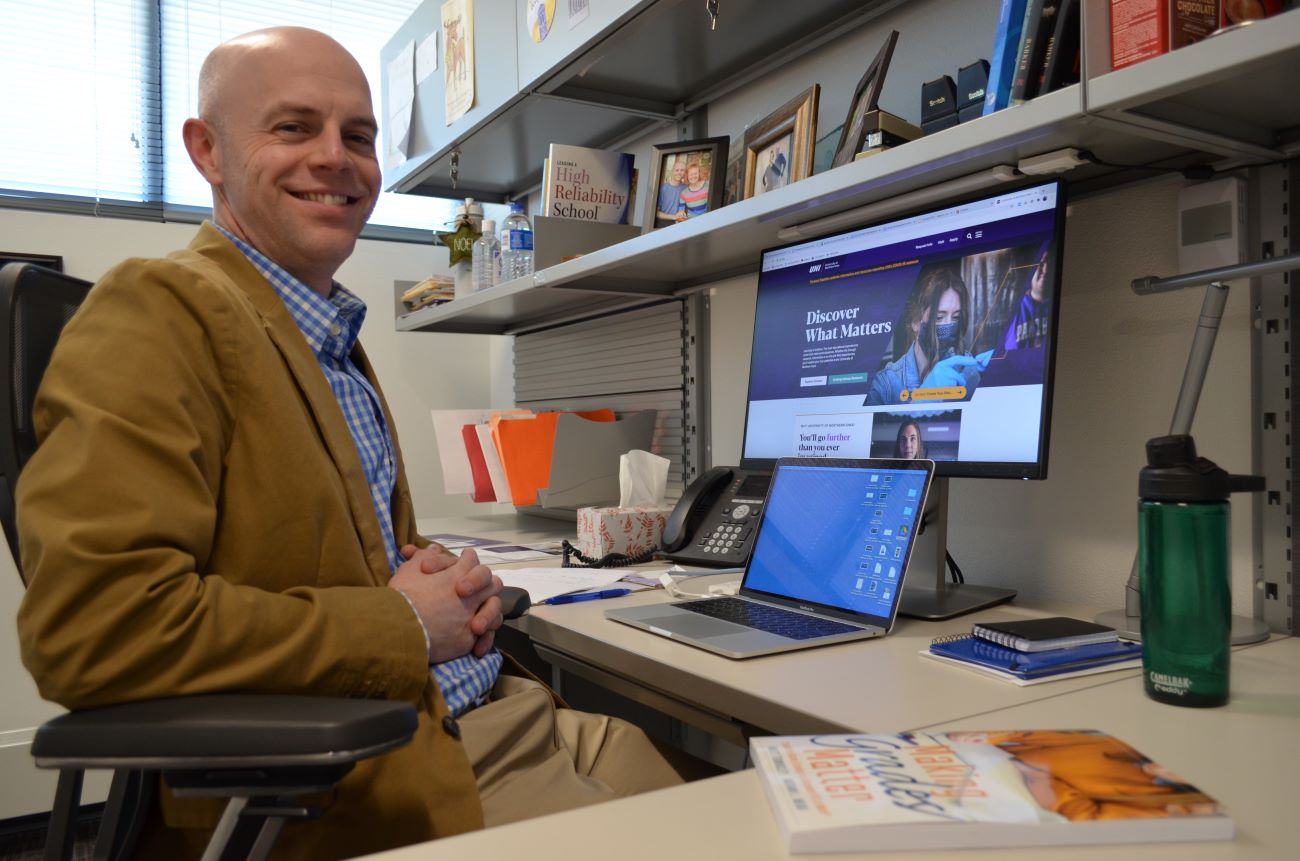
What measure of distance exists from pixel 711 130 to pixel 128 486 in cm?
158

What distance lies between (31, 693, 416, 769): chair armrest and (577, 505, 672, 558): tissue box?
99cm

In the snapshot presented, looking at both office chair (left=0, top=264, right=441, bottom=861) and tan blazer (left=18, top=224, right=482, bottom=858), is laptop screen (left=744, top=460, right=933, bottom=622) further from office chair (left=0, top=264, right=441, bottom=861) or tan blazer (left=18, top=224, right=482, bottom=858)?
office chair (left=0, top=264, right=441, bottom=861)

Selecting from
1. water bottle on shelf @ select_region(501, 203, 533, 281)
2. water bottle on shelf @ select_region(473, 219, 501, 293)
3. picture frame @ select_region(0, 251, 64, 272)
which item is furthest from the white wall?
water bottle on shelf @ select_region(501, 203, 533, 281)

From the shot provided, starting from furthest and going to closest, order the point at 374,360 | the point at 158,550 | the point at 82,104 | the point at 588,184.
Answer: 1. the point at 374,360
2. the point at 82,104
3. the point at 588,184
4. the point at 158,550

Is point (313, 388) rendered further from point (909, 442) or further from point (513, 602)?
point (909, 442)

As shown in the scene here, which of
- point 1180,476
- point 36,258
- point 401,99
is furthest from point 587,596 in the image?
point 36,258

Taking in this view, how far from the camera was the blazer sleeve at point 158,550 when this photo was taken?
2.49 ft

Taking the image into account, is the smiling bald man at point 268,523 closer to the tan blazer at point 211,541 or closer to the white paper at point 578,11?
the tan blazer at point 211,541

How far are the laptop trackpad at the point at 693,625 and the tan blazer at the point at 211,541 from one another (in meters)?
0.29

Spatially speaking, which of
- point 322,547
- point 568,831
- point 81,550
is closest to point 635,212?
point 322,547

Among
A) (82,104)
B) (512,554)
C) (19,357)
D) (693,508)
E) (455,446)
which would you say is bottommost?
(512,554)

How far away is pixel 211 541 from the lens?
872mm

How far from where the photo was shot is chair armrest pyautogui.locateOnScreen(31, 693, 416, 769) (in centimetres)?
68

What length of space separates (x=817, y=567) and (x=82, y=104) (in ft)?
8.40
